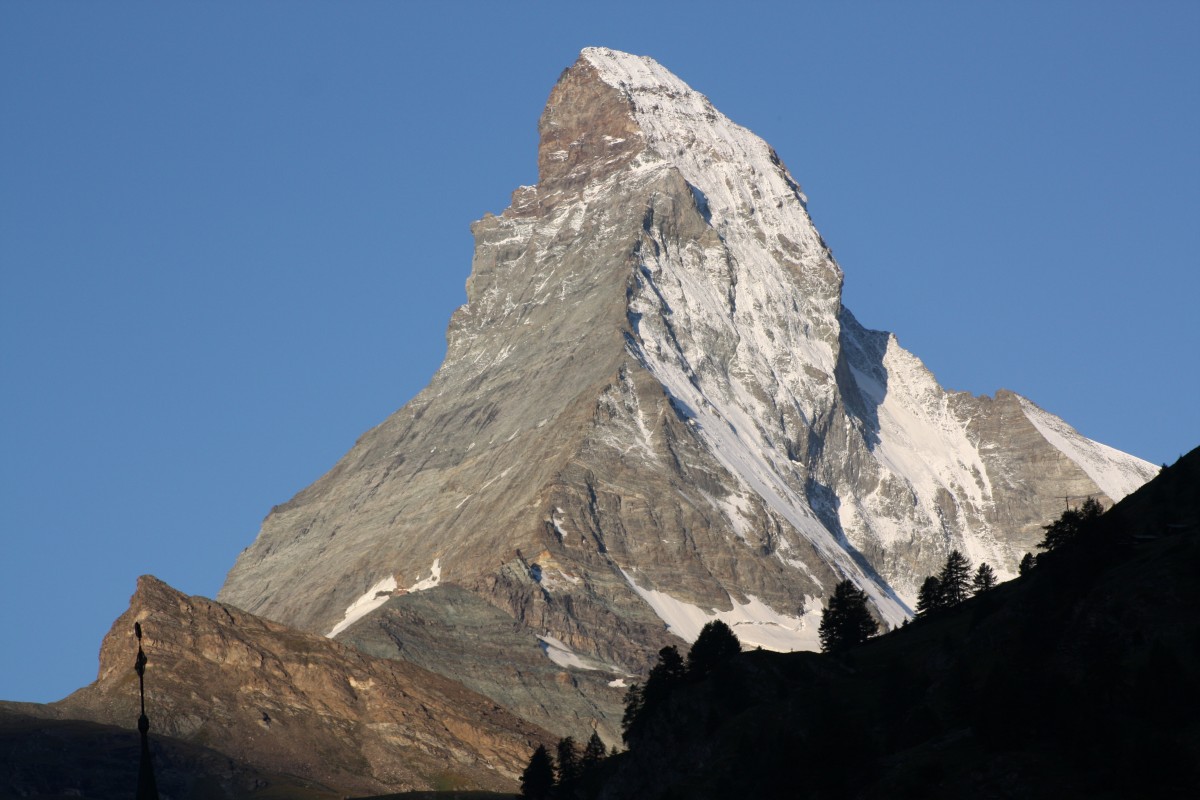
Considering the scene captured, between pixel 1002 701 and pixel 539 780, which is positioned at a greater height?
pixel 539 780

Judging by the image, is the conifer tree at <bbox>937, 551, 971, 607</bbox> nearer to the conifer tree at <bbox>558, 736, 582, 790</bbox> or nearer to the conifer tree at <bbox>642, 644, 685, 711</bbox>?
the conifer tree at <bbox>642, 644, 685, 711</bbox>

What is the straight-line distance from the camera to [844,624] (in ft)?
582

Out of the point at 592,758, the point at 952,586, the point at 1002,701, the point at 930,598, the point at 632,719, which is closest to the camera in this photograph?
the point at 1002,701

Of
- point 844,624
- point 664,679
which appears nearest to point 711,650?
point 664,679

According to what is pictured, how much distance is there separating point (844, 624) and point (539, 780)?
27.8 m

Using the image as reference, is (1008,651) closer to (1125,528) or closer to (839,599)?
(1125,528)

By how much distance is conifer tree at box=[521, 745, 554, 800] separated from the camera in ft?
553

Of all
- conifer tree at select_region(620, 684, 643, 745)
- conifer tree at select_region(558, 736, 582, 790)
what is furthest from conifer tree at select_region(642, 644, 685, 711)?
conifer tree at select_region(558, 736, 582, 790)

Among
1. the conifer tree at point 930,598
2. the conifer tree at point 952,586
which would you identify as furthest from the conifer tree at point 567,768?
the conifer tree at point 952,586

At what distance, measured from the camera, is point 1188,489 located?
138125mm

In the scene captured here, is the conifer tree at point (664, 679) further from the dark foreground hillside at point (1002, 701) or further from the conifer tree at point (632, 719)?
the dark foreground hillside at point (1002, 701)

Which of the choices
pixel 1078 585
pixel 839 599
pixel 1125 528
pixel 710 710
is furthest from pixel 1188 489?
pixel 839 599

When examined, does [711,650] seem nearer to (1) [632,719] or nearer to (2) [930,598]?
(1) [632,719]

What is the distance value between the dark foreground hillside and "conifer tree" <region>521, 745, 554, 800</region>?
16.9m
